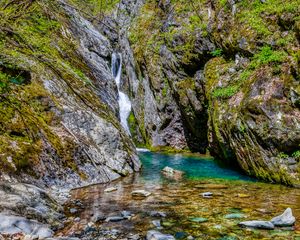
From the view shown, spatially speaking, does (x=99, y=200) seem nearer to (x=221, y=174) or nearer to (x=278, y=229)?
(x=278, y=229)

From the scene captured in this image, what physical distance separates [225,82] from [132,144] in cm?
474

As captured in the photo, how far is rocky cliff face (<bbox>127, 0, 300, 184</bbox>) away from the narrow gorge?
0.20 ft

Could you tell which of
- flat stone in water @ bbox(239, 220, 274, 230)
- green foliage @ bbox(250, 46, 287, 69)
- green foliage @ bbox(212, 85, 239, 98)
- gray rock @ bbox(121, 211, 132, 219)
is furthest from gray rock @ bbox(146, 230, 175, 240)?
green foliage @ bbox(212, 85, 239, 98)

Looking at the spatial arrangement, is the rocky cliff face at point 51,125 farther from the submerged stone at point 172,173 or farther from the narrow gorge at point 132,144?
the submerged stone at point 172,173

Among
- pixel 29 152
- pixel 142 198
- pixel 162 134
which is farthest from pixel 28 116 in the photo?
pixel 162 134

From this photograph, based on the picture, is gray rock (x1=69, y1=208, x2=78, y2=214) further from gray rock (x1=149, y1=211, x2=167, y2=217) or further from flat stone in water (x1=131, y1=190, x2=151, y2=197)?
flat stone in water (x1=131, y1=190, x2=151, y2=197)

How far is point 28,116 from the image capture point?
8734 millimetres

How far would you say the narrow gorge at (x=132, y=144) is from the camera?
4.85 meters

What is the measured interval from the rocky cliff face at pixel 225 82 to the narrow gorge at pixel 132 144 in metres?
0.06

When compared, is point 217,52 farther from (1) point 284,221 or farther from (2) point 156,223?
(2) point 156,223

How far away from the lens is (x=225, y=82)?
1298cm

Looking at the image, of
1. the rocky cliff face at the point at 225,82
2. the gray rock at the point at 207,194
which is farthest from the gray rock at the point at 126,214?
the rocky cliff face at the point at 225,82

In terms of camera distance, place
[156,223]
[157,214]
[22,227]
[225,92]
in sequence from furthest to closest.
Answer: [225,92], [157,214], [156,223], [22,227]

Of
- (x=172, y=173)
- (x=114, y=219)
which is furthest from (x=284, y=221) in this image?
(x=172, y=173)
